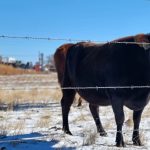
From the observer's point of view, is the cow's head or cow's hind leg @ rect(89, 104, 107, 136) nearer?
the cow's head

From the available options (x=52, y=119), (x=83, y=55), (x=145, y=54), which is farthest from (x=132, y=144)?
(x=52, y=119)

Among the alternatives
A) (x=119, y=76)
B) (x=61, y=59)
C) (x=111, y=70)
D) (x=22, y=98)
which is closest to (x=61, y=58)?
(x=61, y=59)

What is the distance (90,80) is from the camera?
7227 mm

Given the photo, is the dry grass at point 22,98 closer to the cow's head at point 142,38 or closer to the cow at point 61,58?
the cow at point 61,58

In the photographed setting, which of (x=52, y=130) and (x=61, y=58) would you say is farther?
(x=61, y=58)

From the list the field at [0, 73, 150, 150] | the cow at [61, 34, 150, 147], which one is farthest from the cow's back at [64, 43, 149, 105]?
the field at [0, 73, 150, 150]

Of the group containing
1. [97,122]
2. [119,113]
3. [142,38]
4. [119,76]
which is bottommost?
[97,122]

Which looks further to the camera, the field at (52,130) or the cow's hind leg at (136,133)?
the cow's hind leg at (136,133)

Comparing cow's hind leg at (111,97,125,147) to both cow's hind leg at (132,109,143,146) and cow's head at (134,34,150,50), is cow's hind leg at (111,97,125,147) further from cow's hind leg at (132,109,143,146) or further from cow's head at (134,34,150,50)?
cow's head at (134,34,150,50)

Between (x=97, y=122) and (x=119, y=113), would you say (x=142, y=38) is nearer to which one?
(x=119, y=113)

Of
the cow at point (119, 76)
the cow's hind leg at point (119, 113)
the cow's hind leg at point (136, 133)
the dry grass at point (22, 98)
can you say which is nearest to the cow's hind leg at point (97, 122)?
the cow at point (119, 76)

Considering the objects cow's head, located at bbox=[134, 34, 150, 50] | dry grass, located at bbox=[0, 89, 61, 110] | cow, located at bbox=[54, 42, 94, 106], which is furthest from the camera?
dry grass, located at bbox=[0, 89, 61, 110]

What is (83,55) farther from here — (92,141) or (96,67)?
(92,141)

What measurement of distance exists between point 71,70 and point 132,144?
1.96 metres
